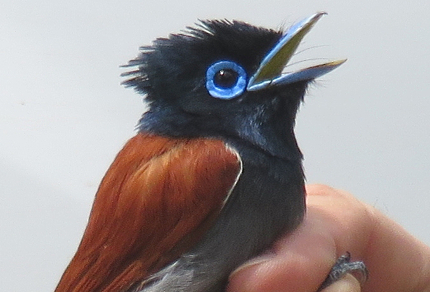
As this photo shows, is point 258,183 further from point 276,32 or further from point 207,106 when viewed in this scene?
point 276,32

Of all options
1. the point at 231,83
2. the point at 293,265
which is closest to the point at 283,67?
the point at 231,83

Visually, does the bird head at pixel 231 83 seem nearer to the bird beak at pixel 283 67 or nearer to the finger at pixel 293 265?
the bird beak at pixel 283 67

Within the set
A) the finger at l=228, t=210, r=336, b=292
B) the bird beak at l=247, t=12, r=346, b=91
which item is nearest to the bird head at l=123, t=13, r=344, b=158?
the bird beak at l=247, t=12, r=346, b=91

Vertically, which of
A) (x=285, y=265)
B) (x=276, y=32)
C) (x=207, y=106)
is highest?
(x=276, y=32)

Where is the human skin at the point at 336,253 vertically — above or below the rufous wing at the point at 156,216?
below

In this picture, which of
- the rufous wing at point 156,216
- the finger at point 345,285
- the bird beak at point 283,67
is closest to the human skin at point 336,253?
the finger at point 345,285

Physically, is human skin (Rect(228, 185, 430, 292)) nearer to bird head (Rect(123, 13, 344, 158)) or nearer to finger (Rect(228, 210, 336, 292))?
finger (Rect(228, 210, 336, 292))

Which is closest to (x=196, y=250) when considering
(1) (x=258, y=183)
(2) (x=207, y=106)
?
(1) (x=258, y=183)

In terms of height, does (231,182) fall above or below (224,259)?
above
